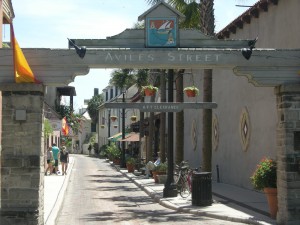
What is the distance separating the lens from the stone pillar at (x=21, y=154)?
1117cm

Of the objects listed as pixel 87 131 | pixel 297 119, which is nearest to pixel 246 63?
pixel 297 119

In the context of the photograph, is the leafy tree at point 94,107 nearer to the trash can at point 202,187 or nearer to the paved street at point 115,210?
the paved street at point 115,210

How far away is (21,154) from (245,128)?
1212 centimetres

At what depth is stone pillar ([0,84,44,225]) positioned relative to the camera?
11.2 m

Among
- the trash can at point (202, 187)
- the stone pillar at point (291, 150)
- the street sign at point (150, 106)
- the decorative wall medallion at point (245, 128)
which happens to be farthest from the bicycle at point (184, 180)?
the stone pillar at point (291, 150)

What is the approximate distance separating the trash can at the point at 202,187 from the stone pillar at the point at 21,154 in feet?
18.3

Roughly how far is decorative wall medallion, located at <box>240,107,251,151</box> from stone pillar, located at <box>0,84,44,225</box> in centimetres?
1148

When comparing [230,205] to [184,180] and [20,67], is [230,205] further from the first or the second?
[20,67]

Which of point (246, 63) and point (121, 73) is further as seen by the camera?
point (121, 73)

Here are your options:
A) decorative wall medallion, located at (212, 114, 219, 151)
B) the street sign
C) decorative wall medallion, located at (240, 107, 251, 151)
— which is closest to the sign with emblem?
the street sign

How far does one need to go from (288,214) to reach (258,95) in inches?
339

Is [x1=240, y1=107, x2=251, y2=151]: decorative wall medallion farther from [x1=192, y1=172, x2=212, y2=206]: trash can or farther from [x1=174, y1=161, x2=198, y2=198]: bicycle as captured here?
[x1=192, y1=172, x2=212, y2=206]: trash can

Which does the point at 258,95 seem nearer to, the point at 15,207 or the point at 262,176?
the point at 262,176

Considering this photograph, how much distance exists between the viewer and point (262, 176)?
1303 centimetres
